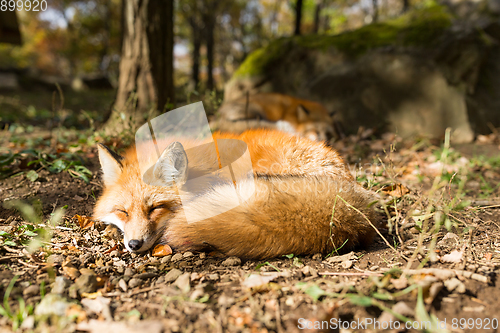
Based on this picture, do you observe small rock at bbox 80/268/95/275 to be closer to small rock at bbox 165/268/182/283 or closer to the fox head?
the fox head

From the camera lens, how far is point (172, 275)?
5.79ft

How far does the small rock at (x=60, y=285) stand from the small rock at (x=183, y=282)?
0.59 meters

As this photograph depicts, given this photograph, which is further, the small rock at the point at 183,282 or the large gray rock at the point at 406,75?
the large gray rock at the point at 406,75

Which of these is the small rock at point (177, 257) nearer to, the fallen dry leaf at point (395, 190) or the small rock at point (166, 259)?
the small rock at point (166, 259)

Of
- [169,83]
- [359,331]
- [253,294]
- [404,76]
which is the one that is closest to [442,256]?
[359,331]

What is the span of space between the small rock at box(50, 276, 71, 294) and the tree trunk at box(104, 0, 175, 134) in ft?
9.09

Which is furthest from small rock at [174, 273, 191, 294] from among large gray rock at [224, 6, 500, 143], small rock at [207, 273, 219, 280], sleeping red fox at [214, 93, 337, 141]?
large gray rock at [224, 6, 500, 143]

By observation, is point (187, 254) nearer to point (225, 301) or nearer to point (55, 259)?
point (225, 301)

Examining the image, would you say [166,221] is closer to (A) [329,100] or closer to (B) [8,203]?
(B) [8,203]

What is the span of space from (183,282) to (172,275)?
0.15m

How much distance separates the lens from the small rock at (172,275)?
1.74 metres

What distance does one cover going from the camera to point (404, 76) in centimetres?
597

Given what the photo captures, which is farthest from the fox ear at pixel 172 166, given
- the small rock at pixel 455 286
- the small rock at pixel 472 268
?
the small rock at pixel 472 268

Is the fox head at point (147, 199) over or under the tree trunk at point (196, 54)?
under
